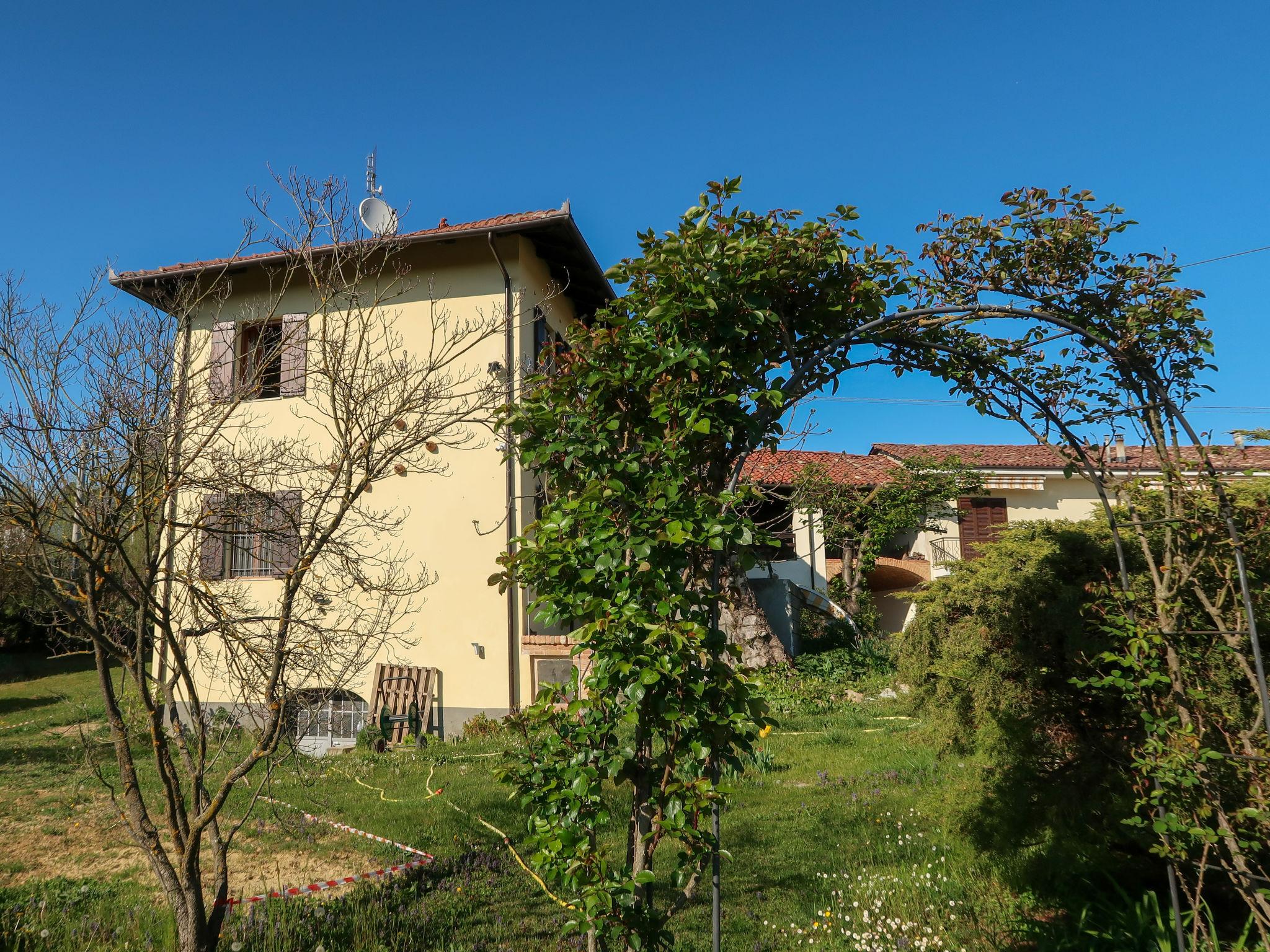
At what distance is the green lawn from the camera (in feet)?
12.7

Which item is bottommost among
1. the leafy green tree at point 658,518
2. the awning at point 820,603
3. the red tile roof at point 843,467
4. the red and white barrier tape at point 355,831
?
the red and white barrier tape at point 355,831

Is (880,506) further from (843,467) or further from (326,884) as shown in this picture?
(326,884)

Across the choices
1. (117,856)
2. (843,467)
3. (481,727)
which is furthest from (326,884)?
(843,467)

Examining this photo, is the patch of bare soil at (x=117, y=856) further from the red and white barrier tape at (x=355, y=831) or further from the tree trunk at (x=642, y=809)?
the tree trunk at (x=642, y=809)

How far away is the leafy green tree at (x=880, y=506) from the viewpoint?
1783 centimetres

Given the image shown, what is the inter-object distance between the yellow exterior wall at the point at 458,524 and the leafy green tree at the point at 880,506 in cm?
894

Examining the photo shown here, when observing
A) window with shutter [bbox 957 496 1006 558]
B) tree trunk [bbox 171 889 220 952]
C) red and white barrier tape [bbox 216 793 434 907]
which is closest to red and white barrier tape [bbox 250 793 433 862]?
red and white barrier tape [bbox 216 793 434 907]

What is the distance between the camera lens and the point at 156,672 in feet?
36.8

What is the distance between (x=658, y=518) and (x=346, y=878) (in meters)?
3.72

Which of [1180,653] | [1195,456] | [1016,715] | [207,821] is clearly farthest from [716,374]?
[207,821]

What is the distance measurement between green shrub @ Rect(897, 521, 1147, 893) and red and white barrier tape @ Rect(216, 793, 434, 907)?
334 centimetres

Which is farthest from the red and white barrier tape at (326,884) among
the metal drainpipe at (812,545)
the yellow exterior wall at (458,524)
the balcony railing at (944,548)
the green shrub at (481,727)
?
the balcony railing at (944,548)

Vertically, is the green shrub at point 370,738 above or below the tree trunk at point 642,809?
below

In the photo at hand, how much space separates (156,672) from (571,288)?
8.29 m
